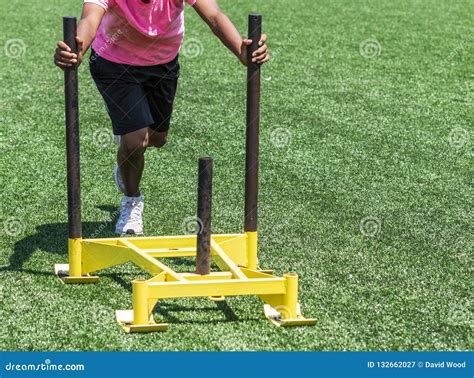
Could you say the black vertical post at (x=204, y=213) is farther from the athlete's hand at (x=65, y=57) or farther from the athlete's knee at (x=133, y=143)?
the athlete's knee at (x=133, y=143)

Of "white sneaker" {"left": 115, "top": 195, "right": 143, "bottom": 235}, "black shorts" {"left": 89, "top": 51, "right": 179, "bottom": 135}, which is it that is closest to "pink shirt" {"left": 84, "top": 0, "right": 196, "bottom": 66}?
"black shorts" {"left": 89, "top": 51, "right": 179, "bottom": 135}

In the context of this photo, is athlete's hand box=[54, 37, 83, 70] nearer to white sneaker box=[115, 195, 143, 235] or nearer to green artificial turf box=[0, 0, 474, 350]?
green artificial turf box=[0, 0, 474, 350]

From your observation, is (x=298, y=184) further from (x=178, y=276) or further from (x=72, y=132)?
(x=178, y=276)

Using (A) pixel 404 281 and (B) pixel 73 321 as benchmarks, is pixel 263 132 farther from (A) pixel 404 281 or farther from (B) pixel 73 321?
(B) pixel 73 321

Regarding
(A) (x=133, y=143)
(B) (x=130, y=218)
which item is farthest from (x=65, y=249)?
(A) (x=133, y=143)

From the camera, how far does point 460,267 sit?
648 cm

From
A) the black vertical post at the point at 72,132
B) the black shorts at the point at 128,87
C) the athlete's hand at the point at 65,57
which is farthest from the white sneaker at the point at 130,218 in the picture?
the athlete's hand at the point at 65,57

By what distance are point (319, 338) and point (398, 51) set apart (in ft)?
27.9

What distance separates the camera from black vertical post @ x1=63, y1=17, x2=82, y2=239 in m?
5.62

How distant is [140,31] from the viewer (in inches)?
248

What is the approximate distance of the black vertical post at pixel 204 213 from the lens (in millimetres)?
5422

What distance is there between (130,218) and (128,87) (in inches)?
36.9

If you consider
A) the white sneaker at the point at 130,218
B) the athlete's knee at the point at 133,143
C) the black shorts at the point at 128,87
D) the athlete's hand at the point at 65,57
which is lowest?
the white sneaker at the point at 130,218

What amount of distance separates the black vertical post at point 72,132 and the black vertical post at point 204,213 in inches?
29.8
